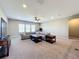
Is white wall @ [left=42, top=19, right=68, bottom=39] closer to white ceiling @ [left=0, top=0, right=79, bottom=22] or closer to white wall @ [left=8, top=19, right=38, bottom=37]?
white ceiling @ [left=0, top=0, right=79, bottom=22]

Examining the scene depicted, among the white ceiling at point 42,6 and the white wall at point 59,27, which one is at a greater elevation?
the white ceiling at point 42,6

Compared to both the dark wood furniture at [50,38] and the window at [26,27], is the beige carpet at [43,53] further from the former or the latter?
the window at [26,27]

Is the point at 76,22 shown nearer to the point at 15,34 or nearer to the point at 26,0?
the point at 26,0

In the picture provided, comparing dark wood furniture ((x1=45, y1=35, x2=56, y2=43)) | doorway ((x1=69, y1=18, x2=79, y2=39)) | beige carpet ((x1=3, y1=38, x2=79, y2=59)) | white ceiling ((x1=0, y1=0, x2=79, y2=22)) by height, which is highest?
white ceiling ((x1=0, y1=0, x2=79, y2=22))

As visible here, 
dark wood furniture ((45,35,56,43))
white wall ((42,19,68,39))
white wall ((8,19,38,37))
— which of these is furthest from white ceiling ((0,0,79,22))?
white wall ((8,19,38,37))

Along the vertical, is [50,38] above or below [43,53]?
above

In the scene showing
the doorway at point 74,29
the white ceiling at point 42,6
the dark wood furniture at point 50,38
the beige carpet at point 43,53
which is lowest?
the beige carpet at point 43,53

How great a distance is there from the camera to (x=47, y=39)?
5797mm

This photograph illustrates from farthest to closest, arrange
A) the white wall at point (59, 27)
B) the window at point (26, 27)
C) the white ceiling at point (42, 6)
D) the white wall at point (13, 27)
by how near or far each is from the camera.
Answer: the window at point (26, 27)
the white wall at point (13, 27)
the white wall at point (59, 27)
the white ceiling at point (42, 6)

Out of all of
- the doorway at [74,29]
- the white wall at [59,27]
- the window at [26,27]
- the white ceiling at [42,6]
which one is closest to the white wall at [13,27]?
the window at [26,27]

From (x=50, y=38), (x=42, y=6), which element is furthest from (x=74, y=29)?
(x=42, y=6)

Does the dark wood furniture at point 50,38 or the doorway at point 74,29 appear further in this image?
the doorway at point 74,29

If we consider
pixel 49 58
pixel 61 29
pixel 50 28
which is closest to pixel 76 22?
pixel 61 29

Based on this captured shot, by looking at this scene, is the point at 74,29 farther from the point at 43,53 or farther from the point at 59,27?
the point at 43,53
